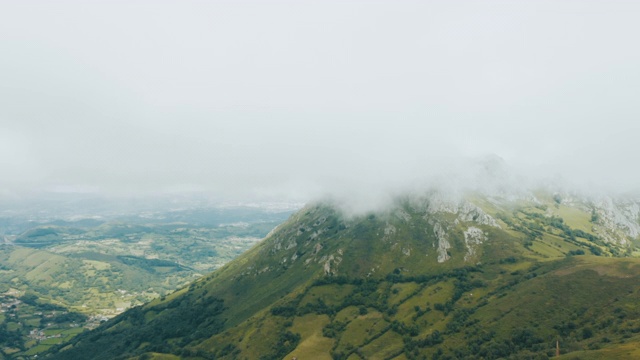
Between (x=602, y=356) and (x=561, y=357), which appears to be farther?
(x=561, y=357)

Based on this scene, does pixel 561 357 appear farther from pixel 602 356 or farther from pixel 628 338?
pixel 628 338

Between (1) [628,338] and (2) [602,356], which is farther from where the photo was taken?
(1) [628,338]

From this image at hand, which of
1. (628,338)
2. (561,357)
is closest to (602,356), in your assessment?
(561,357)
